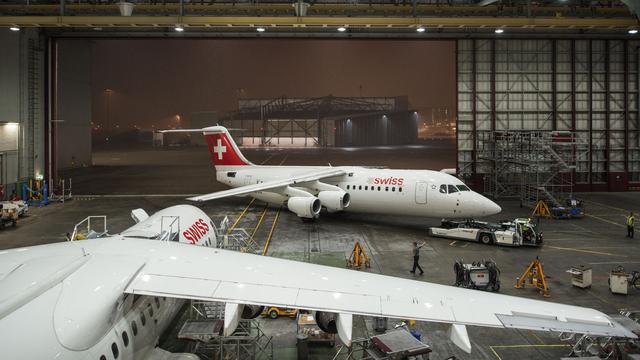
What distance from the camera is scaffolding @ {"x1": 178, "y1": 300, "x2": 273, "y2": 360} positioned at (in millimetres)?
12281

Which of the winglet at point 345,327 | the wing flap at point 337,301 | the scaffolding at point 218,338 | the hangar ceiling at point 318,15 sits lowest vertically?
the scaffolding at point 218,338

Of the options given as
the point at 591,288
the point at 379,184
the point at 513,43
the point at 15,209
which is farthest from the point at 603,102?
the point at 15,209

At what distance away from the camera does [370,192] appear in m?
31.4

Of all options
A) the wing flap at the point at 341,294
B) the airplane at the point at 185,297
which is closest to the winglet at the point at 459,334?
the airplane at the point at 185,297

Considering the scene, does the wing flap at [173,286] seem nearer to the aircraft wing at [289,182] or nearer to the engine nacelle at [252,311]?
the engine nacelle at [252,311]

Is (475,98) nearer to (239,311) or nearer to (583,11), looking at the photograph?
(583,11)

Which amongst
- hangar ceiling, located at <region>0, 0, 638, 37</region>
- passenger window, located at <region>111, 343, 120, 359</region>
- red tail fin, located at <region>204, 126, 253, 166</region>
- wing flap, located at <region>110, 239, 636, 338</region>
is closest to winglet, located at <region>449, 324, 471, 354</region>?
wing flap, located at <region>110, 239, 636, 338</region>

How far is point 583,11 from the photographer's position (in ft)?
135

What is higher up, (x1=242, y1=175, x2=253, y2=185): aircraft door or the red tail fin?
the red tail fin

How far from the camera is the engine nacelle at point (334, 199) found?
31000mm

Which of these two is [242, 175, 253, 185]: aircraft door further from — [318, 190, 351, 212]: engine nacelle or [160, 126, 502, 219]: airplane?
[318, 190, 351, 212]: engine nacelle

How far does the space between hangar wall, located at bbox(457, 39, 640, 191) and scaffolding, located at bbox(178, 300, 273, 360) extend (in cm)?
3686

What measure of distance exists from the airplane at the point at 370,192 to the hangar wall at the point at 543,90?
19.0 metres

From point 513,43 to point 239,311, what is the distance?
46.3 meters
